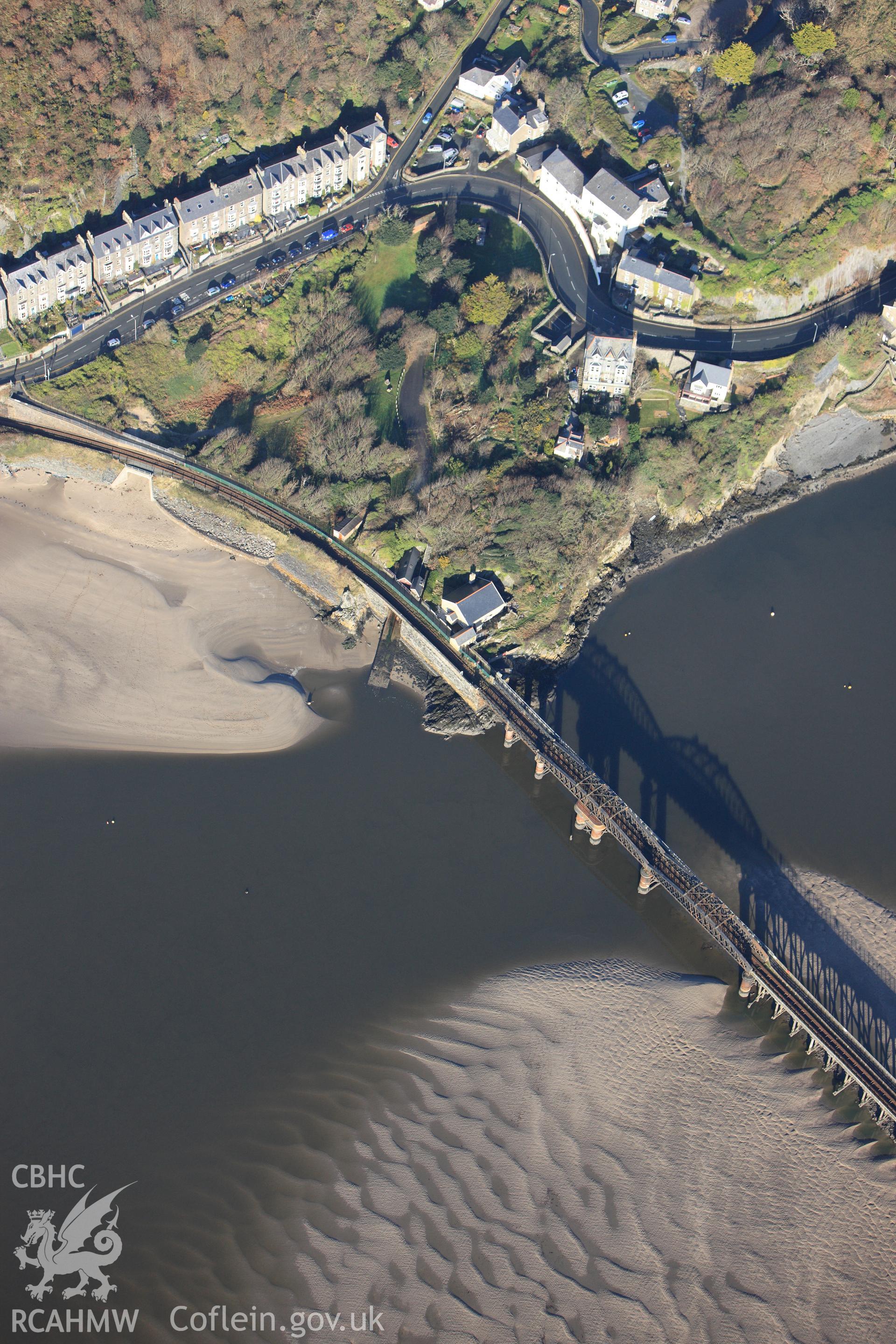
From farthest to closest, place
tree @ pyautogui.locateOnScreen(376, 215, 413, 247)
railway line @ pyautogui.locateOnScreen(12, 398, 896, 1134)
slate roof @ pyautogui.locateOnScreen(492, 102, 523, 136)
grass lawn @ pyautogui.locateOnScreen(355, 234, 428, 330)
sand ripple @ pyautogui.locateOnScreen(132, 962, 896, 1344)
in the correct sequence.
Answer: slate roof @ pyautogui.locateOnScreen(492, 102, 523, 136)
grass lawn @ pyautogui.locateOnScreen(355, 234, 428, 330)
tree @ pyautogui.locateOnScreen(376, 215, 413, 247)
railway line @ pyautogui.locateOnScreen(12, 398, 896, 1134)
sand ripple @ pyautogui.locateOnScreen(132, 962, 896, 1344)

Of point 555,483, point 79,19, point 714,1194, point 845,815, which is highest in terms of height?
point 79,19

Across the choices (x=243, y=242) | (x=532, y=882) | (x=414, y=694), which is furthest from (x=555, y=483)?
(x=243, y=242)

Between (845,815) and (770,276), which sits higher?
(770,276)

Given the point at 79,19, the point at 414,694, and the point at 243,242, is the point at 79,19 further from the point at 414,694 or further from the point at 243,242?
the point at 414,694

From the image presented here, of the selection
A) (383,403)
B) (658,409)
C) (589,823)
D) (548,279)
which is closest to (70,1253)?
(589,823)

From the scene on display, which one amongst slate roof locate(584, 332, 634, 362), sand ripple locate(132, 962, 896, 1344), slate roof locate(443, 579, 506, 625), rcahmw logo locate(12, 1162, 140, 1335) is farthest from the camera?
slate roof locate(584, 332, 634, 362)

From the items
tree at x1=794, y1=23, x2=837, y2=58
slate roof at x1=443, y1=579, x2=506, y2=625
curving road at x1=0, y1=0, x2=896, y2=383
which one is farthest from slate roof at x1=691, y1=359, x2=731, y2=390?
tree at x1=794, y1=23, x2=837, y2=58

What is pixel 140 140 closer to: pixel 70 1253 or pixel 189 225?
pixel 189 225

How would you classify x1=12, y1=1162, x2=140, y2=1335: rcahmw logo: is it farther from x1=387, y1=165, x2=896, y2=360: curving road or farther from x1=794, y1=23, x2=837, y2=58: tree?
x1=794, y1=23, x2=837, y2=58: tree
